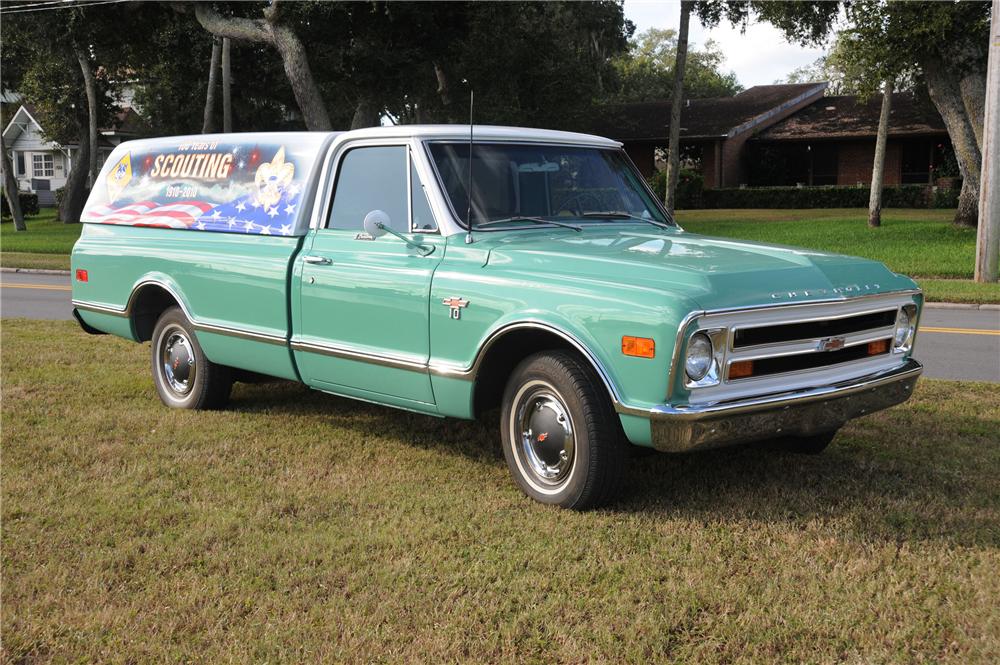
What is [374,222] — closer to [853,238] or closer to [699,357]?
[699,357]

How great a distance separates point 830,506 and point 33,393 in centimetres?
607

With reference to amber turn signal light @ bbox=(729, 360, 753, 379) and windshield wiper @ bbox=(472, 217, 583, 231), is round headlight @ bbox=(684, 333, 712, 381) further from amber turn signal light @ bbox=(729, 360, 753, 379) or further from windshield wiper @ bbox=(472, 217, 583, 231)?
windshield wiper @ bbox=(472, 217, 583, 231)

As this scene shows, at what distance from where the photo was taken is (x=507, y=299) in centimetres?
535

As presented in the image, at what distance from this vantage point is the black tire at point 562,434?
5059 millimetres

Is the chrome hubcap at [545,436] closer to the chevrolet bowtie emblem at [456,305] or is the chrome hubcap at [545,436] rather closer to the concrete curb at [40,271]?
the chevrolet bowtie emblem at [456,305]

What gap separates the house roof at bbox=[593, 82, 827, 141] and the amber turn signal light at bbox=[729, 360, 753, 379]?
134 feet

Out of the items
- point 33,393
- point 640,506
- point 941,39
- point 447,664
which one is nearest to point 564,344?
point 640,506

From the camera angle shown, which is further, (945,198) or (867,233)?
(945,198)

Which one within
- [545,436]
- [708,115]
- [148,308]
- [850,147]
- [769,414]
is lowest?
[545,436]

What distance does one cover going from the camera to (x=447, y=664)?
370 centimetres

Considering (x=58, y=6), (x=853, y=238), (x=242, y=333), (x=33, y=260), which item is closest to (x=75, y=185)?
(x=58, y=6)

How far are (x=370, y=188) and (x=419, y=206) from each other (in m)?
0.48

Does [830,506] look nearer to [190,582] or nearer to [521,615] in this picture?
Result: [521,615]

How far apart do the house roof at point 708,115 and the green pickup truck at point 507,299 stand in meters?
38.9
